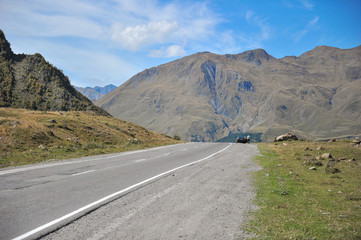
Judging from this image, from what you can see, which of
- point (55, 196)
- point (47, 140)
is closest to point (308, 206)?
point (55, 196)

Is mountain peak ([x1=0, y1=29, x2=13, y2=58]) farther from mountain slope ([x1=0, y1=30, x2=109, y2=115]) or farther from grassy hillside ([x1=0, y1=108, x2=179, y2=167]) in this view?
grassy hillside ([x1=0, y1=108, x2=179, y2=167])

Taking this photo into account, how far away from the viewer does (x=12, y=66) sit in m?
84.2

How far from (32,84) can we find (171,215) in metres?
82.8

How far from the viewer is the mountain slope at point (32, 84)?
66.3 m

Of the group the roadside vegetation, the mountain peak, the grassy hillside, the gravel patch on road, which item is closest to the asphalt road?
the gravel patch on road

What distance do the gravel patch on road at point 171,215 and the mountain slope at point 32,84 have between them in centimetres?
6548

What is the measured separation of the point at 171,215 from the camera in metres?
5.99

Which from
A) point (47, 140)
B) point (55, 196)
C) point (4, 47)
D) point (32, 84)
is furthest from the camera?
point (4, 47)

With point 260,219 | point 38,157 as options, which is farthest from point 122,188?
point 38,157

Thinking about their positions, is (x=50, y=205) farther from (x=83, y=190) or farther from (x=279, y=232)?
(x=279, y=232)

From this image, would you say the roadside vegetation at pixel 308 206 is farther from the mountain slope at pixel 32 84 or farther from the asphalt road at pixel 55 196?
the mountain slope at pixel 32 84

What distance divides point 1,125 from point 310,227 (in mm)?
27074

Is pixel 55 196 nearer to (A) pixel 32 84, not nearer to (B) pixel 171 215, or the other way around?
(B) pixel 171 215

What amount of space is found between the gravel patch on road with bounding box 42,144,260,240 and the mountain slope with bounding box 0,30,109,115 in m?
65.5
